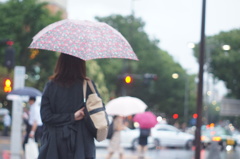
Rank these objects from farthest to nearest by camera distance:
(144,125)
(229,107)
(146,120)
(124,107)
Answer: (229,107), (146,120), (144,125), (124,107)

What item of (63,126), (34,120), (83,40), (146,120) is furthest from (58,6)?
(63,126)

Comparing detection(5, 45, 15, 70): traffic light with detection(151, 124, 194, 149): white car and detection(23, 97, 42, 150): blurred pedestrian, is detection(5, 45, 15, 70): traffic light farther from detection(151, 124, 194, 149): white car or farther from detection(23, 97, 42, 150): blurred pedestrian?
detection(151, 124, 194, 149): white car

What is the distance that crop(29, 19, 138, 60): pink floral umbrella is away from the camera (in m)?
5.14

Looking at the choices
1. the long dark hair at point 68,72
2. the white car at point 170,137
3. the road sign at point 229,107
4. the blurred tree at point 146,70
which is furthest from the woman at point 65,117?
the blurred tree at point 146,70

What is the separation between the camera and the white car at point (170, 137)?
3125 centimetres

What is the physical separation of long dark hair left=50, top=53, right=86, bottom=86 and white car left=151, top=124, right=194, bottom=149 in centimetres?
2599

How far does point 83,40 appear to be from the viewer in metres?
5.24

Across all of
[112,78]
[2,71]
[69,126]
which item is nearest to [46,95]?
[69,126]

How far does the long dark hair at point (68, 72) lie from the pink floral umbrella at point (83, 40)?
0.10 metres

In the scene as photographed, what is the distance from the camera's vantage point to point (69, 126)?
4859 millimetres

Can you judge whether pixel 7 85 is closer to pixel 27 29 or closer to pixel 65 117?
pixel 65 117

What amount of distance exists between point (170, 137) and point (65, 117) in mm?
27050

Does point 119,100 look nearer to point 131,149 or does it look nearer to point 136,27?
point 131,149

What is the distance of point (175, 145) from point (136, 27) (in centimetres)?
3616
